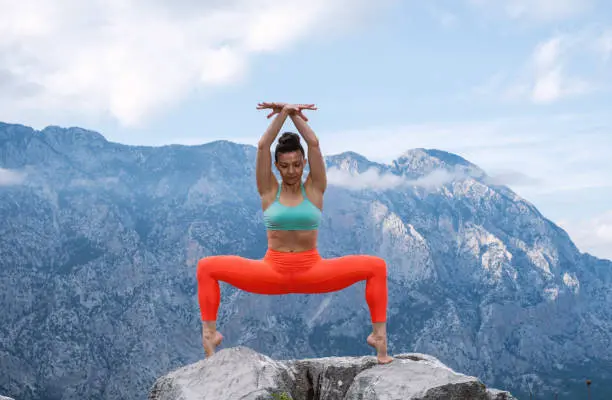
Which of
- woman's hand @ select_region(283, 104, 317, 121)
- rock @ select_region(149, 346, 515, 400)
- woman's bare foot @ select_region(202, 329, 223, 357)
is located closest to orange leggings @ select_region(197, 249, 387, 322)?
woman's bare foot @ select_region(202, 329, 223, 357)

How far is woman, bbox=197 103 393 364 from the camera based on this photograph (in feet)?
33.8

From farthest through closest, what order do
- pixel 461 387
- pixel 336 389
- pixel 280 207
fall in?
1. pixel 336 389
2. pixel 280 207
3. pixel 461 387

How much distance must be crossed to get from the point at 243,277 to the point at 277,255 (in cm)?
61

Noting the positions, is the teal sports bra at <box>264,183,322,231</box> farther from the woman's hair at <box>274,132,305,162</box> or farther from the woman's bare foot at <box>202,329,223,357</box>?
the woman's bare foot at <box>202,329,223,357</box>

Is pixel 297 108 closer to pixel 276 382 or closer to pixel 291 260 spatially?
pixel 291 260

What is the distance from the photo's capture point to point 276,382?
396 inches

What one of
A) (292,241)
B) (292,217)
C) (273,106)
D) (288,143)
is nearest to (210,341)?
(292,241)

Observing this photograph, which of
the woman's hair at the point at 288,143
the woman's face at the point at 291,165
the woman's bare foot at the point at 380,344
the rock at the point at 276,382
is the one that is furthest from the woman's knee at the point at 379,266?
the woman's hair at the point at 288,143

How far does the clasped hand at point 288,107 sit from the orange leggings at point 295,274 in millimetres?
2109

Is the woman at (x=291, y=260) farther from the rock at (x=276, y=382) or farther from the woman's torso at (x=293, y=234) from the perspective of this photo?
the rock at (x=276, y=382)

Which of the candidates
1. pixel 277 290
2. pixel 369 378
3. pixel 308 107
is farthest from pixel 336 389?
pixel 308 107

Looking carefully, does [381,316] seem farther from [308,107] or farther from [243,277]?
[308,107]

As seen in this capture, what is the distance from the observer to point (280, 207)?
34.1 feet

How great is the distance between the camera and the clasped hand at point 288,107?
10.3 metres
